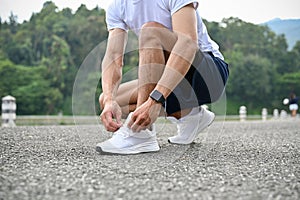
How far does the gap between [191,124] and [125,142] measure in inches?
24.9

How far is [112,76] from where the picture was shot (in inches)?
92.1

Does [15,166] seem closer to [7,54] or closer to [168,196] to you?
[168,196]

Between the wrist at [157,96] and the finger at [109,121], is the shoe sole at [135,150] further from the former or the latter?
the wrist at [157,96]

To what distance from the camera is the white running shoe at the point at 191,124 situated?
8.75 ft

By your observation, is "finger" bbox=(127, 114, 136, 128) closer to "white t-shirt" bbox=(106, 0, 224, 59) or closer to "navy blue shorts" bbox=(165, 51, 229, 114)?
"navy blue shorts" bbox=(165, 51, 229, 114)

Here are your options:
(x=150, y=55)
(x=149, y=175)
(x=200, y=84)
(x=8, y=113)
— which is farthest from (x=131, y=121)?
(x=8, y=113)

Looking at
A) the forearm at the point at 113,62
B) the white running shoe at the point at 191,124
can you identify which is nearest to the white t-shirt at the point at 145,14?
the forearm at the point at 113,62

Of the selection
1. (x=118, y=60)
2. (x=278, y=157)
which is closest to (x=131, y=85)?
(x=118, y=60)

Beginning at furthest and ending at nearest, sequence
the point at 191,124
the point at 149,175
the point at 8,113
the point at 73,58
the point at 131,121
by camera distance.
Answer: the point at 73,58 → the point at 8,113 → the point at 191,124 → the point at 131,121 → the point at 149,175

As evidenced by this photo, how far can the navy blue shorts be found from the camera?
2.38 m

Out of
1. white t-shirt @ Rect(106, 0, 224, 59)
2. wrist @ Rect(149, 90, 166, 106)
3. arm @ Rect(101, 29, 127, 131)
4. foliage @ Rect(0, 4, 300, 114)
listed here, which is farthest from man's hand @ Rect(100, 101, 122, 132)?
foliage @ Rect(0, 4, 300, 114)

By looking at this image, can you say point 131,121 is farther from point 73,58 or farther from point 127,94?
point 73,58

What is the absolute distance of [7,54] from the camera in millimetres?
27781

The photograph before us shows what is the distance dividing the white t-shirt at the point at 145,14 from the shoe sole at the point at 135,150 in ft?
1.98
